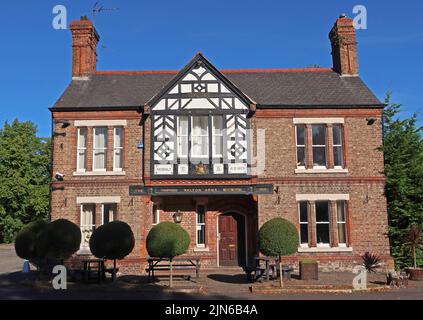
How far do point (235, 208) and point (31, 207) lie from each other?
28358 millimetres

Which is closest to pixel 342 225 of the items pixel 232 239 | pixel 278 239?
pixel 232 239

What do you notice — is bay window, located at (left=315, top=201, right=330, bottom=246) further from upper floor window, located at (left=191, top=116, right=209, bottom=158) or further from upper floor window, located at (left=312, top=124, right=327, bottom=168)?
upper floor window, located at (left=191, top=116, right=209, bottom=158)

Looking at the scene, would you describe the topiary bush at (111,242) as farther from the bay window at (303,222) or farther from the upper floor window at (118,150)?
the bay window at (303,222)

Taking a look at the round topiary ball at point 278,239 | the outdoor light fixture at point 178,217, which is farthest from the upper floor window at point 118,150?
the round topiary ball at point 278,239

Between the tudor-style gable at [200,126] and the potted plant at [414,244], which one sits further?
the tudor-style gable at [200,126]

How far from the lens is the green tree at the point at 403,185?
18094mm

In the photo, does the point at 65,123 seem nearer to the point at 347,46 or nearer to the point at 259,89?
the point at 259,89

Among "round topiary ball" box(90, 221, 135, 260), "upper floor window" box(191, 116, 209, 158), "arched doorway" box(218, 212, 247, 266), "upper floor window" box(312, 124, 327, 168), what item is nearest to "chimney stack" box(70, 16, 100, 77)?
"upper floor window" box(191, 116, 209, 158)

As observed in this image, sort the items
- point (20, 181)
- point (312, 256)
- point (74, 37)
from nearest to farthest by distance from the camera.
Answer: point (312, 256)
point (74, 37)
point (20, 181)

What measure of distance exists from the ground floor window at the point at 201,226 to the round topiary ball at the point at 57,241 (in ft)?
21.3
